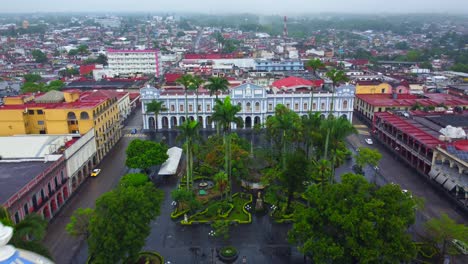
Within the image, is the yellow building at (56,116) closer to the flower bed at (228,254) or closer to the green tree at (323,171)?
the flower bed at (228,254)

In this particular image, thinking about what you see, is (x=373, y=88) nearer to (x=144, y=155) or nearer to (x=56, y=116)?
(x=144, y=155)

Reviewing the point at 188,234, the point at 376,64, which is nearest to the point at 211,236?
the point at 188,234

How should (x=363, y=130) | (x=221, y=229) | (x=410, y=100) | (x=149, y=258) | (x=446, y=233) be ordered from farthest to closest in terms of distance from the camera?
(x=410, y=100) → (x=363, y=130) → (x=221, y=229) → (x=149, y=258) → (x=446, y=233)

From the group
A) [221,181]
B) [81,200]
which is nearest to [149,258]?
[221,181]

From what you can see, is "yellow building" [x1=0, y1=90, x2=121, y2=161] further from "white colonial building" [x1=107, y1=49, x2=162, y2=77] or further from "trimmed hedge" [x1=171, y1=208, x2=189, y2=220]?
"white colonial building" [x1=107, y1=49, x2=162, y2=77]

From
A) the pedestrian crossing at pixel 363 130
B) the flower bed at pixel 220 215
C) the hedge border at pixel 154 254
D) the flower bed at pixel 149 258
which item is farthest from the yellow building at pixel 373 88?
the flower bed at pixel 149 258

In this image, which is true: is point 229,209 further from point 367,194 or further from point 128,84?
point 128,84

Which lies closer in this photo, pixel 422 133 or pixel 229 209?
pixel 229 209
